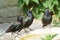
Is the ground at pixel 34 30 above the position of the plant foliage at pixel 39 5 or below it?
below

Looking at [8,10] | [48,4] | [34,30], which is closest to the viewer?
[34,30]

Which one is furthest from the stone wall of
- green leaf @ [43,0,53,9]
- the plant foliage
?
green leaf @ [43,0,53,9]

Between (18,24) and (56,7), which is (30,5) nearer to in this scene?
(56,7)

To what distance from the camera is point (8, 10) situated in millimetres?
7609

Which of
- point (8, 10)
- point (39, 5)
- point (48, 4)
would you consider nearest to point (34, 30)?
point (48, 4)

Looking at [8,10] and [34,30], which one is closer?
[34,30]

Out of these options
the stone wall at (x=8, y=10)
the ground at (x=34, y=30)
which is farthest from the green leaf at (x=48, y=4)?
the stone wall at (x=8, y=10)

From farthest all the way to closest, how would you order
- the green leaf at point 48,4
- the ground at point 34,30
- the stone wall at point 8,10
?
the stone wall at point 8,10, the green leaf at point 48,4, the ground at point 34,30

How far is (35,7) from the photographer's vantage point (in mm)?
7383

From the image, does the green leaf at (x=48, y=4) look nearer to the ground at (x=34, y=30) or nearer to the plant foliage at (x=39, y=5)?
the plant foliage at (x=39, y=5)

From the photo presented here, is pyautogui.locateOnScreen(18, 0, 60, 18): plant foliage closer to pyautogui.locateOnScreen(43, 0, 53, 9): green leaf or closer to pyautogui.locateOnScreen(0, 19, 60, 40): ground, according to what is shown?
pyautogui.locateOnScreen(43, 0, 53, 9): green leaf

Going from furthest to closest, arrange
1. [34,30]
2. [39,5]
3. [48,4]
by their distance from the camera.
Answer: [39,5] < [48,4] < [34,30]

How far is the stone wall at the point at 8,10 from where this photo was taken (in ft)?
24.7

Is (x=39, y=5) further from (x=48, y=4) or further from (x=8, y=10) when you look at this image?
(x=8, y=10)
